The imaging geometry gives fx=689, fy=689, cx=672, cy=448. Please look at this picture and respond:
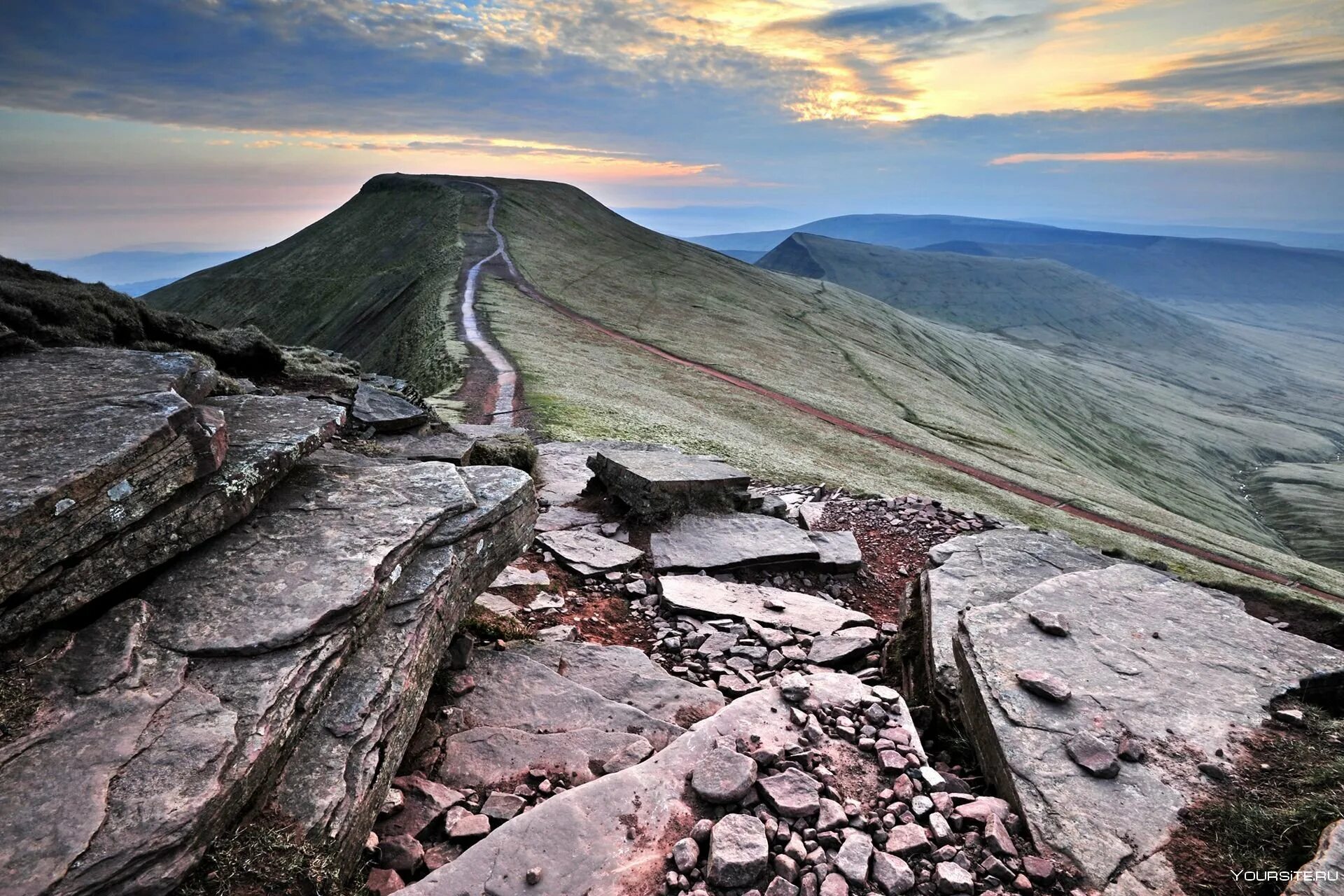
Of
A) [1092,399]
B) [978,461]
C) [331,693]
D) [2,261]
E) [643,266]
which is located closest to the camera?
[331,693]

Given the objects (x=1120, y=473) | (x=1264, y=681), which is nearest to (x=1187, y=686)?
(x=1264, y=681)

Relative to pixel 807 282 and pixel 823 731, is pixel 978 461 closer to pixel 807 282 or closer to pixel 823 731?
pixel 823 731

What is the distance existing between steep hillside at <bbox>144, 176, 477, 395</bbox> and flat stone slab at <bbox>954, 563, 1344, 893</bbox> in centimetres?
3788

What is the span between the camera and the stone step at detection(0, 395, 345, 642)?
250 inches

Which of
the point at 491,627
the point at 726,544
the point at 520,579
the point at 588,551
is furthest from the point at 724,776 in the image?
the point at 726,544

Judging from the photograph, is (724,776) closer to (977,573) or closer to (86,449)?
(86,449)

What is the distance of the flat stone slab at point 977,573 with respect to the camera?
35.0 feet

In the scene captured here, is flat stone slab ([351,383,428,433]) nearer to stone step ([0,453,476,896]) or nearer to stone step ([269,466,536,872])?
stone step ([269,466,536,872])

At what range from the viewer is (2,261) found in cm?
1472

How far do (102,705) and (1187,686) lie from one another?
12.2m

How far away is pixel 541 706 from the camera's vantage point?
363 inches

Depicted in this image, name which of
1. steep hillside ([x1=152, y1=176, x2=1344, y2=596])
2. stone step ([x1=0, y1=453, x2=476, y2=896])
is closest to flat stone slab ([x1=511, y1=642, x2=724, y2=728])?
stone step ([x1=0, y1=453, x2=476, y2=896])

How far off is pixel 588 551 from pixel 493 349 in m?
38.7

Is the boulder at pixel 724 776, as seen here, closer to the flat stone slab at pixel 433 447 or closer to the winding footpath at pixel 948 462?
the flat stone slab at pixel 433 447
